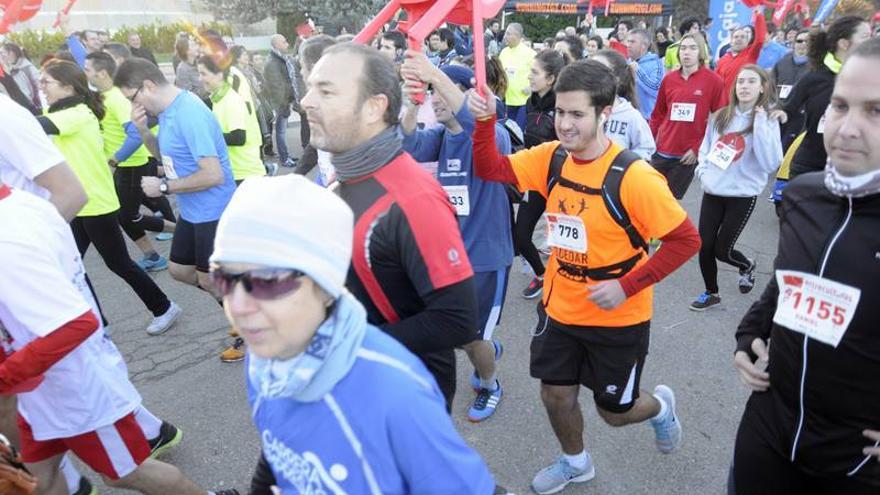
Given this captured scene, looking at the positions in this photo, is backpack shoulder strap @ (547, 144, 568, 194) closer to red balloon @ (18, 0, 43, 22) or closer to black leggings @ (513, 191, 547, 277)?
black leggings @ (513, 191, 547, 277)

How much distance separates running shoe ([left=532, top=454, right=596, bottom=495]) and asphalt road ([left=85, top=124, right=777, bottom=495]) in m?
0.09

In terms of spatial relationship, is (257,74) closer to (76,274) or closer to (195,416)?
(195,416)

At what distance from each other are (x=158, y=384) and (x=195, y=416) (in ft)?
1.80

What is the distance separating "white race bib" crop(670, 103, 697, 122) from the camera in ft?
18.9

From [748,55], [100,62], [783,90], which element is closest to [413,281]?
[100,62]

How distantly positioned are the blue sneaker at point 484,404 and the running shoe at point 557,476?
2.08 feet

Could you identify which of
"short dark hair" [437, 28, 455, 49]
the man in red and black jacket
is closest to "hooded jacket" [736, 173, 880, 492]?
the man in red and black jacket

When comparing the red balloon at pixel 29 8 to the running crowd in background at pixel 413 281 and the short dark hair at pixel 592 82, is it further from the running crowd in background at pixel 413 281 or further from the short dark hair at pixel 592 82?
the short dark hair at pixel 592 82

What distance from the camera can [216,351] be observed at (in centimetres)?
441

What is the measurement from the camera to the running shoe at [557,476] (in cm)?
289

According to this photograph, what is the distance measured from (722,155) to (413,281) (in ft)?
11.5

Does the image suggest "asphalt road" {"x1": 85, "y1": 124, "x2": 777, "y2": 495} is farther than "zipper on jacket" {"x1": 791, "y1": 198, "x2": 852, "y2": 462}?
Yes

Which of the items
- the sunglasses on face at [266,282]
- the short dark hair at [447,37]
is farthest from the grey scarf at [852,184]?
the short dark hair at [447,37]

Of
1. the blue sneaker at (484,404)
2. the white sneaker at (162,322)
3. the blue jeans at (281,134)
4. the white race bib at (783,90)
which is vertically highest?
the white race bib at (783,90)
